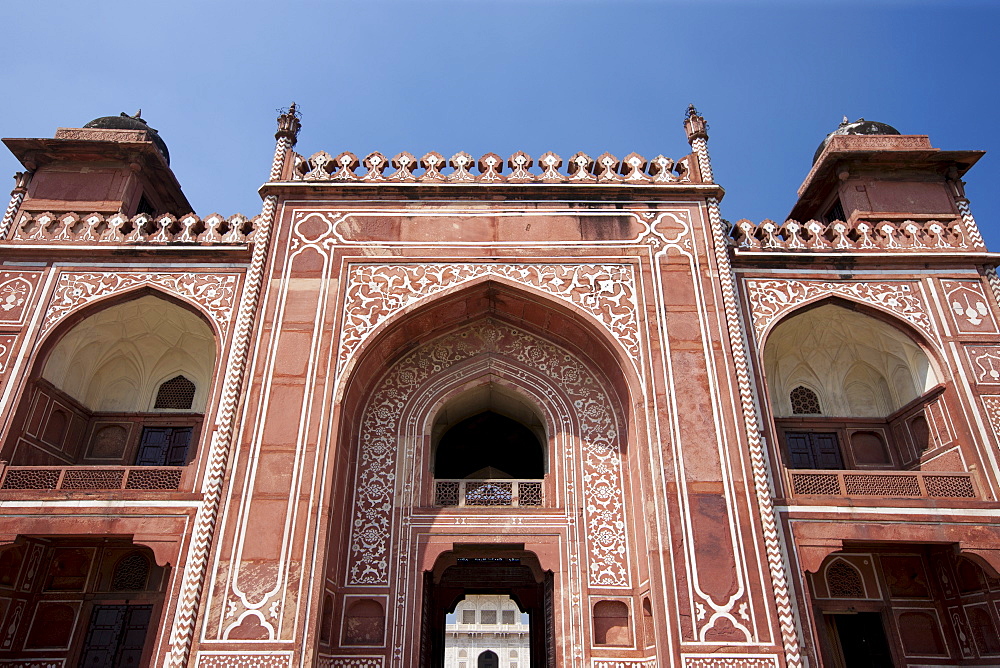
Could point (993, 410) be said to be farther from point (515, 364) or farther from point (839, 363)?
point (515, 364)

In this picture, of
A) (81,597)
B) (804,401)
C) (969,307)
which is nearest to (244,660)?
(81,597)

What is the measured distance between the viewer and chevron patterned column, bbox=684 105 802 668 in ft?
23.3

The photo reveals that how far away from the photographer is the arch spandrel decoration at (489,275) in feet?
29.0

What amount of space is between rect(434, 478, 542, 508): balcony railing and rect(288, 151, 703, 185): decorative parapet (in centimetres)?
408

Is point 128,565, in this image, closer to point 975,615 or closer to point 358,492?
point 358,492

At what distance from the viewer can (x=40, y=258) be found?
949 cm

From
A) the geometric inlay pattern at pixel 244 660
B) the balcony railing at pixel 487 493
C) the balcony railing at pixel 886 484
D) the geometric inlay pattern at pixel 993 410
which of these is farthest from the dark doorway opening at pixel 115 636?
the geometric inlay pattern at pixel 993 410

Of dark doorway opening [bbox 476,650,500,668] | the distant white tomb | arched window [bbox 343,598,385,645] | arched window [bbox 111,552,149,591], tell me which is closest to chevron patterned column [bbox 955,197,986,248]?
arched window [bbox 343,598,385,645]

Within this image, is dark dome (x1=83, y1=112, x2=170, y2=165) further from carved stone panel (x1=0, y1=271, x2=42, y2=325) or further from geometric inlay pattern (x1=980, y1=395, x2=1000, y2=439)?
geometric inlay pattern (x1=980, y1=395, x2=1000, y2=439)

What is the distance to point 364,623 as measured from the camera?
309 inches

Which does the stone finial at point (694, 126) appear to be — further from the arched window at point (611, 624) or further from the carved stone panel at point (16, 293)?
the carved stone panel at point (16, 293)

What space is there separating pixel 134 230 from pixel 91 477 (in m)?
3.44

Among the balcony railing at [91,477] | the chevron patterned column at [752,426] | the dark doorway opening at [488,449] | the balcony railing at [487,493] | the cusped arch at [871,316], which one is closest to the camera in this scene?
the chevron patterned column at [752,426]

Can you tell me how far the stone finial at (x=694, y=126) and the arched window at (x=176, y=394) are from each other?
319 inches
